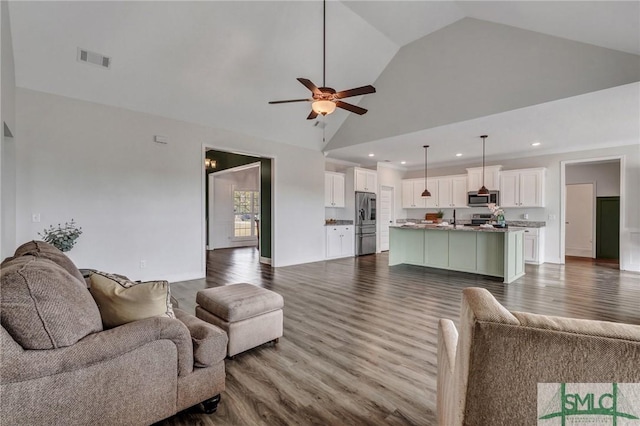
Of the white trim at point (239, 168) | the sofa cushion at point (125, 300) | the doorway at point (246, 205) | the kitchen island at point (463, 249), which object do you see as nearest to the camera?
the sofa cushion at point (125, 300)

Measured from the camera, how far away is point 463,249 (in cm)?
545

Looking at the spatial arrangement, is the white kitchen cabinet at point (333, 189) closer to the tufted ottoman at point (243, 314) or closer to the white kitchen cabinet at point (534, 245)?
the white kitchen cabinet at point (534, 245)

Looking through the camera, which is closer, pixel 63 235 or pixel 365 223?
pixel 63 235

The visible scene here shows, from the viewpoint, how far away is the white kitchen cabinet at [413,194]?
8.94 meters

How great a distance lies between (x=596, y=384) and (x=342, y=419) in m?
1.41

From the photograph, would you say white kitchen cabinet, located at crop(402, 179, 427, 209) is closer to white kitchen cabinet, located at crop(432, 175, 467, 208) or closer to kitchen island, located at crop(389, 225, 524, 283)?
white kitchen cabinet, located at crop(432, 175, 467, 208)

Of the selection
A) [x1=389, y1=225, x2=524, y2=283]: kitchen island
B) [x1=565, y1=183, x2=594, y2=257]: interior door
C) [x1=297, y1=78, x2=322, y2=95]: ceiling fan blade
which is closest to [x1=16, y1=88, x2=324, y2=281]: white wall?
[x1=297, y1=78, x2=322, y2=95]: ceiling fan blade

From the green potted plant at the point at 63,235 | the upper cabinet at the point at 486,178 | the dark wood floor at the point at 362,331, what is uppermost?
the upper cabinet at the point at 486,178

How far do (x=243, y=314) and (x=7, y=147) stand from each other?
3.79 meters

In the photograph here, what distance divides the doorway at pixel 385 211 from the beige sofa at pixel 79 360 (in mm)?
7670

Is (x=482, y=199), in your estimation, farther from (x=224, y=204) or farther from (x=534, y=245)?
(x=224, y=204)

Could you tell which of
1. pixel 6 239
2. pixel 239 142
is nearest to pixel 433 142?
pixel 239 142

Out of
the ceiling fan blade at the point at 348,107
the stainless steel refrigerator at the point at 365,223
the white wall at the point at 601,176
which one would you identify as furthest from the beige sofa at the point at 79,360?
the white wall at the point at 601,176

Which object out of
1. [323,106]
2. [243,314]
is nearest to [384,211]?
[323,106]
